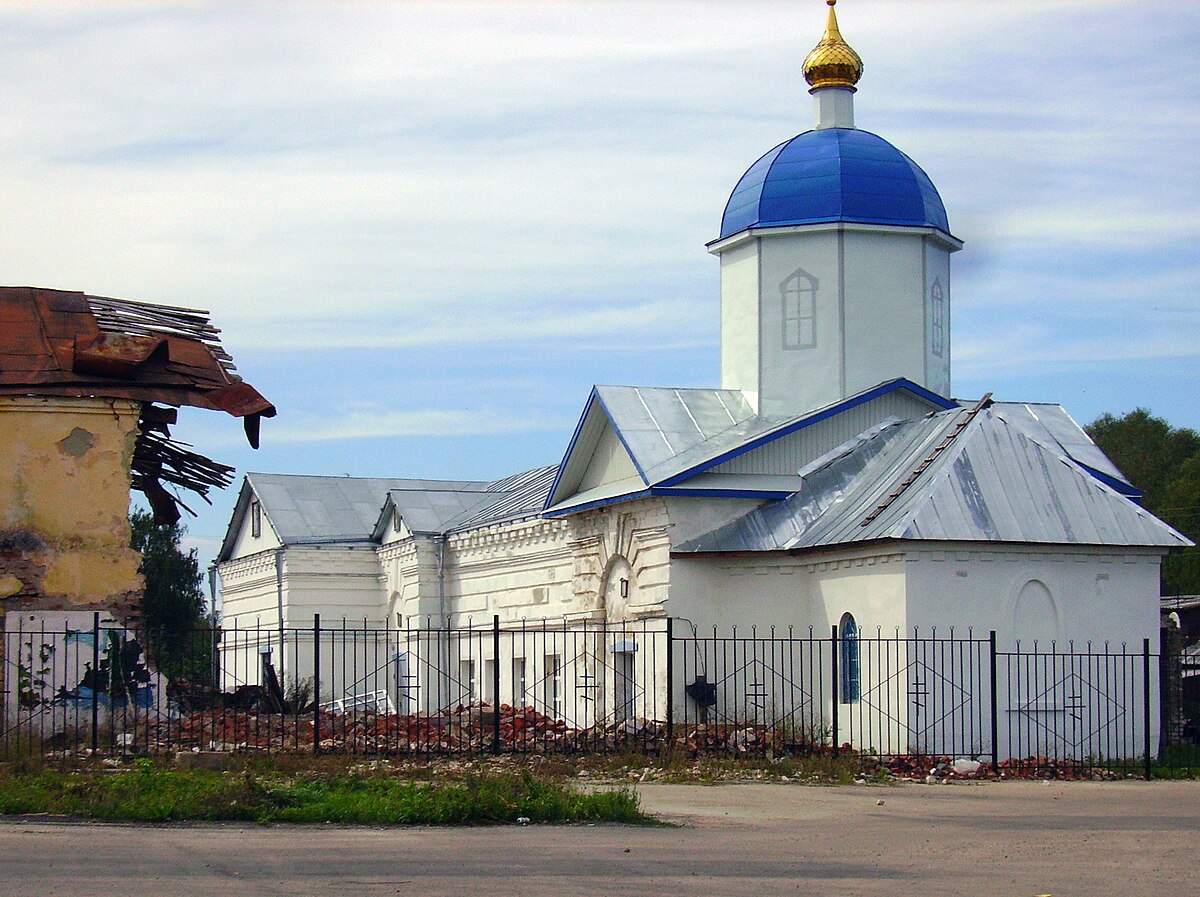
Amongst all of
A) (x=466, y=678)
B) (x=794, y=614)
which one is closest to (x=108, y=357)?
(x=794, y=614)

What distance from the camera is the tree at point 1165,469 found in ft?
176

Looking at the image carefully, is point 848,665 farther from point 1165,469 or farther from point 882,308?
point 1165,469

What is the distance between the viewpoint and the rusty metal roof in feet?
66.8

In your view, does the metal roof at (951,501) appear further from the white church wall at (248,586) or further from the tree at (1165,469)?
the tree at (1165,469)

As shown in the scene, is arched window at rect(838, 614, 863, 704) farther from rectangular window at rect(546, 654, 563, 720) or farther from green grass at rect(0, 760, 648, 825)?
green grass at rect(0, 760, 648, 825)

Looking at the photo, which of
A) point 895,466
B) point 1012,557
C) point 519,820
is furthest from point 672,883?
point 895,466

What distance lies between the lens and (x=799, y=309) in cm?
2856

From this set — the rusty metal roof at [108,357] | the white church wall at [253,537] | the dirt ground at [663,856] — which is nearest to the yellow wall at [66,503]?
the rusty metal roof at [108,357]

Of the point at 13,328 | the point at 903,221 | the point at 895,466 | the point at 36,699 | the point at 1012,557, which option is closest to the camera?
the point at 36,699

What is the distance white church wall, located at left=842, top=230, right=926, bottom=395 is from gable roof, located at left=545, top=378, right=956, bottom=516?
0.97 m

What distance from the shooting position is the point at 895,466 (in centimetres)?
2517

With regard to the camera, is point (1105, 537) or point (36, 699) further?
point (1105, 537)

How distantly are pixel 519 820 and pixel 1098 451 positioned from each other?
19.0 metres

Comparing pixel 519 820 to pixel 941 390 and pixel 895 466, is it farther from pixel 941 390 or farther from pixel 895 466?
pixel 941 390
